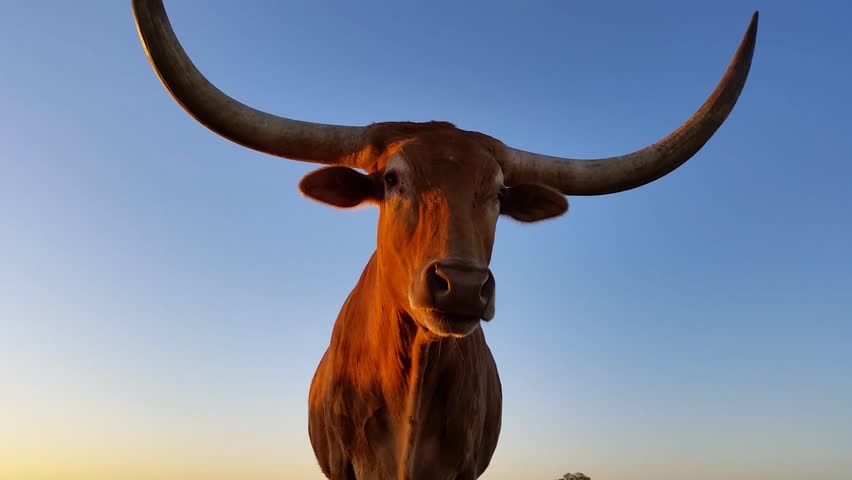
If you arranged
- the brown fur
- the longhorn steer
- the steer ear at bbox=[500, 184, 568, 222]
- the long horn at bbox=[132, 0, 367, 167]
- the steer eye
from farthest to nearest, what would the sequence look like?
the steer ear at bbox=[500, 184, 568, 222] < the steer eye < the long horn at bbox=[132, 0, 367, 167] < the brown fur < the longhorn steer

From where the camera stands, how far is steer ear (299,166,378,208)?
422cm

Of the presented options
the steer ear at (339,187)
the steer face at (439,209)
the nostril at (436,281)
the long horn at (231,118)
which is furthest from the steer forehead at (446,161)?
the nostril at (436,281)

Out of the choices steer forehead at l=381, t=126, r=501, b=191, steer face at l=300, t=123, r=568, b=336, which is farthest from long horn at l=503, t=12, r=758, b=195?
steer forehead at l=381, t=126, r=501, b=191

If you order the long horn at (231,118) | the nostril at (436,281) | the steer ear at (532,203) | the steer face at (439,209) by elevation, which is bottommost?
the nostril at (436,281)

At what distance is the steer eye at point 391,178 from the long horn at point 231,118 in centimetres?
40

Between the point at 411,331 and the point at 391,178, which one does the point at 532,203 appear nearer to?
the point at 391,178

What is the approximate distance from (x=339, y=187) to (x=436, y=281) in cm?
129

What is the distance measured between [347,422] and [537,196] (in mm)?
A: 1819

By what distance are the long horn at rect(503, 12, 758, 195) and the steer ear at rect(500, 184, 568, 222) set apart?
0.29 ft

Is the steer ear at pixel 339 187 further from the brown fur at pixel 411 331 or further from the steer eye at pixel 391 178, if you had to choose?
the steer eye at pixel 391 178

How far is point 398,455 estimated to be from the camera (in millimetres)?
4309

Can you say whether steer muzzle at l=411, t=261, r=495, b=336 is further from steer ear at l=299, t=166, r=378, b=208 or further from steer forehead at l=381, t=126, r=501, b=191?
steer ear at l=299, t=166, r=378, b=208

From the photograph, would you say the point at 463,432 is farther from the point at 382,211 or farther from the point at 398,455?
the point at 382,211

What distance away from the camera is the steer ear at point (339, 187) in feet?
13.8
